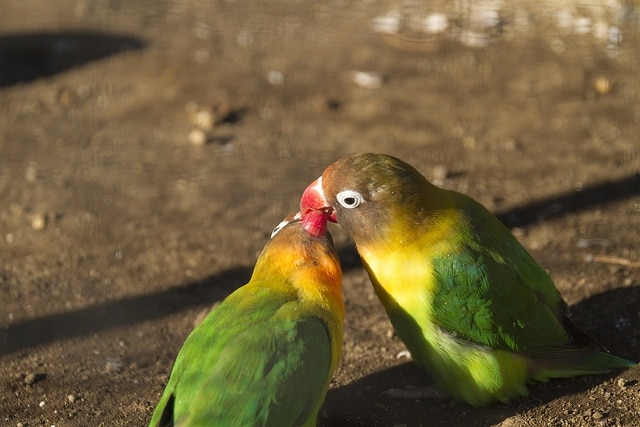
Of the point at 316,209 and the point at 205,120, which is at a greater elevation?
the point at 316,209

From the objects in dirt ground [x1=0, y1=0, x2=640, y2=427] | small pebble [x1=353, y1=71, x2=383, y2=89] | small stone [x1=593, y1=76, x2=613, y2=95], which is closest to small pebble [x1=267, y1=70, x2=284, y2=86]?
dirt ground [x1=0, y1=0, x2=640, y2=427]

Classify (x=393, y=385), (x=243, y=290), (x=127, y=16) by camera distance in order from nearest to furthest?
1. (x=243, y=290)
2. (x=393, y=385)
3. (x=127, y=16)

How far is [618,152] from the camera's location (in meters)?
6.89

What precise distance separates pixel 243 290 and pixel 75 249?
2.23m

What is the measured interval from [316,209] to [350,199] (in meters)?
0.20

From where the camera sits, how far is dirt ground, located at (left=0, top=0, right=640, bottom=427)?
4.75 metres

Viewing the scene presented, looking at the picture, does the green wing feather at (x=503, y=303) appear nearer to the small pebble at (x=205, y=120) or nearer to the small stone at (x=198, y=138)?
the small stone at (x=198, y=138)

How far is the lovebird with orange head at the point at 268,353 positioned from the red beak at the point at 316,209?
0.38ft

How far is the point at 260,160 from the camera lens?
277 inches

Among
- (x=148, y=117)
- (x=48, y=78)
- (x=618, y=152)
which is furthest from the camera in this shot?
(x=48, y=78)

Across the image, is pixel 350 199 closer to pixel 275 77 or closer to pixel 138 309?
pixel 138 309

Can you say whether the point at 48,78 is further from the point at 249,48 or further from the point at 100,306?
the point at 100,306

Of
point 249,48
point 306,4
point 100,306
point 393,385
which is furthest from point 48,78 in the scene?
point 393,385

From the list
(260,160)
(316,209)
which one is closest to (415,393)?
(316,209)
